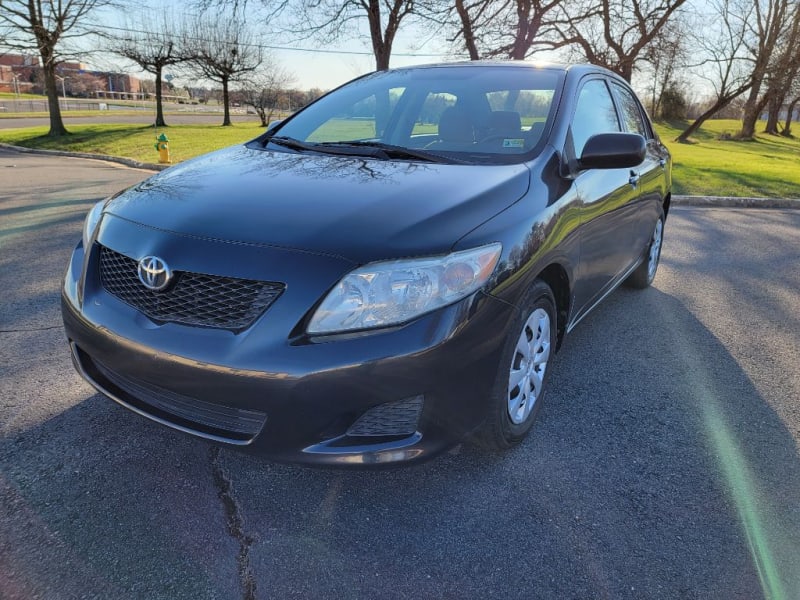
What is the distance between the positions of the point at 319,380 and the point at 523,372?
1027 mm

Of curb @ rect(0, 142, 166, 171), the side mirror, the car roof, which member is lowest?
curb @ rect(0, 142, 166, 171)

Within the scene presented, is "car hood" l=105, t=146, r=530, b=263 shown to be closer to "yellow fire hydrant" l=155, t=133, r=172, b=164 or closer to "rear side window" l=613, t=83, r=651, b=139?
"rear side window" l=613, t=83, r=651, b=139

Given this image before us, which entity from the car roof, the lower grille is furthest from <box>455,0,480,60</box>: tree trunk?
the lower grille

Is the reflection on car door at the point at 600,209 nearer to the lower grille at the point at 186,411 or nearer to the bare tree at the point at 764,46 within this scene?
the lower grille at the point at 186,411

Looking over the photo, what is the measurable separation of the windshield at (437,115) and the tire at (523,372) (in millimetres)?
Answer: 730

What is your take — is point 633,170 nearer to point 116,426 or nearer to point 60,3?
point 116,426

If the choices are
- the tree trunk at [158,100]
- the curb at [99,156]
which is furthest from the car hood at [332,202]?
the tree trunk at [158,100]

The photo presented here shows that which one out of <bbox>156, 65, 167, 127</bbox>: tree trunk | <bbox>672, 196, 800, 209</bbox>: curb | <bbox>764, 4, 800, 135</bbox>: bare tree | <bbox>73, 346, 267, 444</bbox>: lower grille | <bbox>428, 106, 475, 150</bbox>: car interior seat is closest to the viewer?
<bbox>73, 346, 267, 444</bbox>: lower grille

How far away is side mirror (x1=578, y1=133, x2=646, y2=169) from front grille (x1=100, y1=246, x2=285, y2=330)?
5.58 feet

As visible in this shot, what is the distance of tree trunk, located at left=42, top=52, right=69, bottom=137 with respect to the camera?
2159cm

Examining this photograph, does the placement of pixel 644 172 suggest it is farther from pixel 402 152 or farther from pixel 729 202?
pixel 729 202

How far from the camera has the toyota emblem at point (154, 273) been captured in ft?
6.45

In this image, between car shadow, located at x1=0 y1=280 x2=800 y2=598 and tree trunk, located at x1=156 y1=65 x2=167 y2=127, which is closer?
car shadow, located at x1=0 y1=280 x2=800 y2=598

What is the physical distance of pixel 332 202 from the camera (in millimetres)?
2213
